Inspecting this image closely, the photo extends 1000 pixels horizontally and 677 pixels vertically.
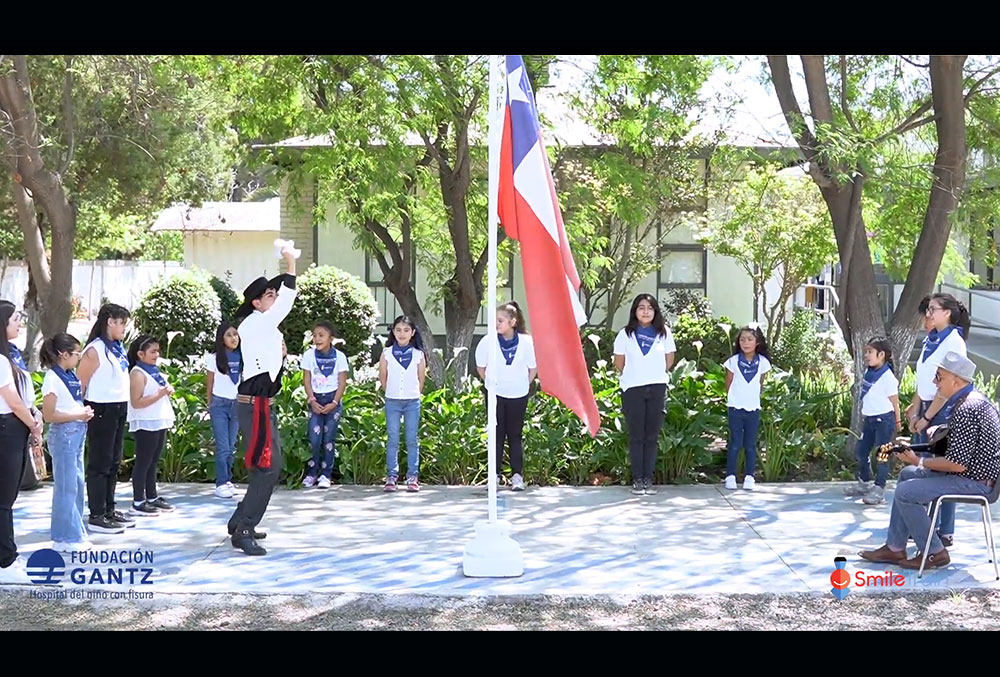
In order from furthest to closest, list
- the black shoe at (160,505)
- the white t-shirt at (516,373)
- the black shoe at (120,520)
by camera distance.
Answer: the white t-shirt at (516,373) → the black shoe at (160,505) → the black shoe at (120,520)

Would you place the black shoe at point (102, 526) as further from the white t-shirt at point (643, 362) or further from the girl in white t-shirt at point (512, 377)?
the white t-shirt at point (643, 362)

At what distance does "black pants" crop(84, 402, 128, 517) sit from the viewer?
28.1ft

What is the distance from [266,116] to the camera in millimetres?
12273

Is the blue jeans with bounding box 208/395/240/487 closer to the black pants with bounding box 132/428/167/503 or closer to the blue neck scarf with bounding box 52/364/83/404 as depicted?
the black pants with bounding box 132/428/167/503

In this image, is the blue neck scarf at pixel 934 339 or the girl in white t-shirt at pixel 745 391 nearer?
the blue neck scarf at pixel 934 339

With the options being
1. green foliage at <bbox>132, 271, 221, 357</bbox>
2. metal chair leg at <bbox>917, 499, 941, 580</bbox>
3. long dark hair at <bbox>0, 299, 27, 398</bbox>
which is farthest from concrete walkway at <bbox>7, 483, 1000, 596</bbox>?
green foliage at <bbox>132, 271, 221, 357</bbox>

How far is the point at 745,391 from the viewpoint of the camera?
10406mm

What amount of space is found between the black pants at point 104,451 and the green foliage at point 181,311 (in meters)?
10.1

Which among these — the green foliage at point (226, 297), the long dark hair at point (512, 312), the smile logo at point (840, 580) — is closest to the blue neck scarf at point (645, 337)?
the long dark hair at point (512, 312)

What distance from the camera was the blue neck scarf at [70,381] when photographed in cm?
793

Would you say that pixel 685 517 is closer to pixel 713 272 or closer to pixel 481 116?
pixel 481 116

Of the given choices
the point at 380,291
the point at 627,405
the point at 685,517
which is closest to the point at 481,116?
the point at 627,405

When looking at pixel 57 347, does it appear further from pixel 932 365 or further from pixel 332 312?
pixel 332 312

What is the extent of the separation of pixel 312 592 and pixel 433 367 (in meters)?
6.19
